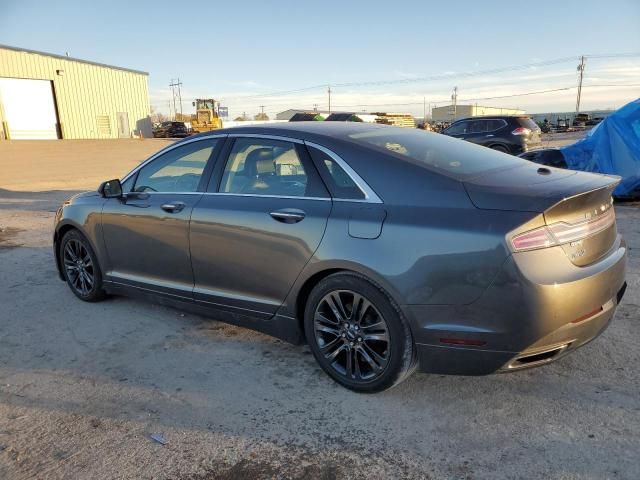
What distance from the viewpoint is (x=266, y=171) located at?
3.65 m

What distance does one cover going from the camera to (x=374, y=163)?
3.07 meters

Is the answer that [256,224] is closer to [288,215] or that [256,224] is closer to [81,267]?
[288,215]

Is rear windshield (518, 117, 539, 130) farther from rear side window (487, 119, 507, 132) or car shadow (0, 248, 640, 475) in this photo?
car shadow (0, 248, 640, 475)

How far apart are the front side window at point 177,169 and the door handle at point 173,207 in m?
0.14

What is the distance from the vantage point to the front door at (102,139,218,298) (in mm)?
3953

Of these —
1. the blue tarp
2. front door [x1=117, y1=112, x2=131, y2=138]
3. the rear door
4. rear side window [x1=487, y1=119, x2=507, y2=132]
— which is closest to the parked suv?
front door [x1=117, y1=112, x2=131, y2=138]

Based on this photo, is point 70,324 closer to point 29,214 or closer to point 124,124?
point 29,214

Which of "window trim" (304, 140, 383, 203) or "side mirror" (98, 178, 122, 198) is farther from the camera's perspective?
"side mirror" (98, 178, 122, 198)

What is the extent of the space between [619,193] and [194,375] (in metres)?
8.89

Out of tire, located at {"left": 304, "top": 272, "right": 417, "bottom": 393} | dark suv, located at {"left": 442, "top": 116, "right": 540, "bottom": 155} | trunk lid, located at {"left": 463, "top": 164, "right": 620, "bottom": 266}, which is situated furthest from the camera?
dark suv, located at {"left": 442, "top": 116, "right": 540, "bottom": 155}

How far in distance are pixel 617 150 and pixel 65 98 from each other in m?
40.0

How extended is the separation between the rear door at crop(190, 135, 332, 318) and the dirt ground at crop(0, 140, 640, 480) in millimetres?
524

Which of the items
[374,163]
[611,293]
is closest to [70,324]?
[374,163]

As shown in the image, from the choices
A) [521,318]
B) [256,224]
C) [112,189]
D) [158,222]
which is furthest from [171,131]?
[521,318]
